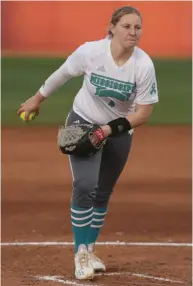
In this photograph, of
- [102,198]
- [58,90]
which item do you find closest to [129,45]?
[102,198]

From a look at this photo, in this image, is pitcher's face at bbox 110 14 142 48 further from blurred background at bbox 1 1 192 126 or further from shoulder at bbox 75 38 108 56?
blurred background at bbox 1 1 192 126

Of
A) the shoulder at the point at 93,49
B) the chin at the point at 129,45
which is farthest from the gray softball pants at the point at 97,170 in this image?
the chin at the point at 129,45

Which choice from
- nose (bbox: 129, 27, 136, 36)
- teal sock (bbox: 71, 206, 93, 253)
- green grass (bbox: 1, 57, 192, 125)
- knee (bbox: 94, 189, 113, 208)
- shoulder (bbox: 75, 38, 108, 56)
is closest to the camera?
nose (bbox: 129, 27, 136, 36)

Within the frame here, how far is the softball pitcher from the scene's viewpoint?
535 centimetres

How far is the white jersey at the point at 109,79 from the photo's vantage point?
535 cm

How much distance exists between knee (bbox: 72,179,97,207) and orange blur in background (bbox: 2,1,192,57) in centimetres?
1928

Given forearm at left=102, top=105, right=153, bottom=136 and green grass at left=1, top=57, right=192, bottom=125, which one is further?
green grass at left=1, top=57, right=192, bottom=125

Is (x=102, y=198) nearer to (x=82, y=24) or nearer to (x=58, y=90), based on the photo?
(x=58, y=90)

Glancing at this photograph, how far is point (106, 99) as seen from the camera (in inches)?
217

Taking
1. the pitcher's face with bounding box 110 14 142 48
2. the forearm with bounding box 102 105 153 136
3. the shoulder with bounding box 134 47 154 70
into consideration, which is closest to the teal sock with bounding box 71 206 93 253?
the forearm with bounding box 102 105 153 136

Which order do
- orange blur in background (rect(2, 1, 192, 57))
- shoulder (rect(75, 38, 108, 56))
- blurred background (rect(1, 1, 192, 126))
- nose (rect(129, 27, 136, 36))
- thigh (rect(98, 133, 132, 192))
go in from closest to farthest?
nose (rect(129, 27, 136, 36)), shoulder (rect(75, 38, 108, 56)), thigh (rect(98, 133, 132, 192)), blurred background (rect(1, 1, 192, 126)), orange blur in background (rect(2, 1, 192, 57))

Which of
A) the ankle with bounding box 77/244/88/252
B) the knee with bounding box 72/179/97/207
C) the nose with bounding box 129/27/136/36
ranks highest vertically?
the nose with bounding box 129/27/136/36

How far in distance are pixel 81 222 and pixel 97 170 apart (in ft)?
1.30

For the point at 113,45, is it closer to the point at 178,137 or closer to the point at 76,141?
the point at 76,141
